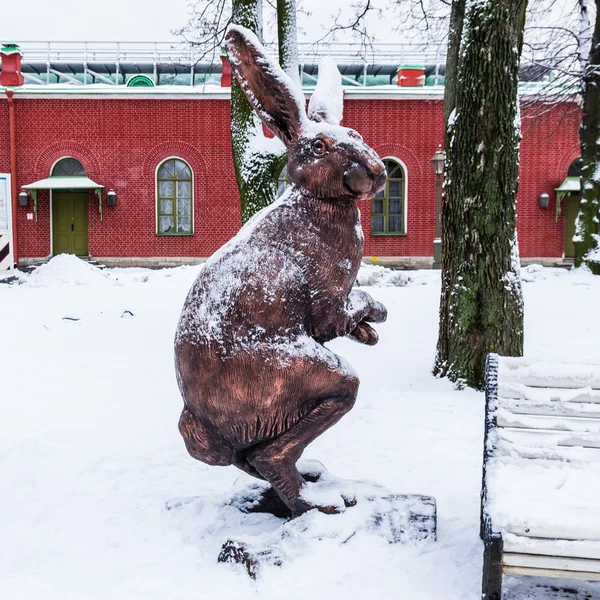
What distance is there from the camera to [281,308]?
2.56 metres

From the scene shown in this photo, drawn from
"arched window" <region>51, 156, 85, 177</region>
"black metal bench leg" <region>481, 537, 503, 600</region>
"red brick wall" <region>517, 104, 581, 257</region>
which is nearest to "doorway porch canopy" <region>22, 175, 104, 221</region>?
"arched window" <region>51, 156, 85, 177</region>

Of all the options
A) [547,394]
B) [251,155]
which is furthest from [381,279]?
[547,394]

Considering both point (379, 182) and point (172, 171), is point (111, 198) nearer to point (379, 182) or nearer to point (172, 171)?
point (172, 171)

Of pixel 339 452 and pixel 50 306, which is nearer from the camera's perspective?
pixel 339 452

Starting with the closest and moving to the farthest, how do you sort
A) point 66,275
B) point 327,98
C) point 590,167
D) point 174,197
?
point 327,98
point 66,275
point 590,167
point 174,197

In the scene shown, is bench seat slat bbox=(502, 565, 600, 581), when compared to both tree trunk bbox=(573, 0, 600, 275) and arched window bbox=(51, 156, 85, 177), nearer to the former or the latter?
tree trunk bbox=(573, 0, 600, 275)

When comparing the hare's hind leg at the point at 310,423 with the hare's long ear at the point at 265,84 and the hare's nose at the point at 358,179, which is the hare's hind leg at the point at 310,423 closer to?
the hare's nose at the point at 358,179

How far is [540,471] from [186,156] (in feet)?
58.4

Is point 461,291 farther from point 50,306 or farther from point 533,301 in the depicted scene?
point 50,306

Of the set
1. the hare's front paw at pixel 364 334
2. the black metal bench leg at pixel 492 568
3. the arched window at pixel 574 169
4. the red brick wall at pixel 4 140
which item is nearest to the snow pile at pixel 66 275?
the red brick wall at pixel 4 140

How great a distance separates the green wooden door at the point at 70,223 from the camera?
19.6 meters

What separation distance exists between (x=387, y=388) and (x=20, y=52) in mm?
17721

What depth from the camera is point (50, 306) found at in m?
10.1

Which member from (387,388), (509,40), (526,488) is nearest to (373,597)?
(526,488)
